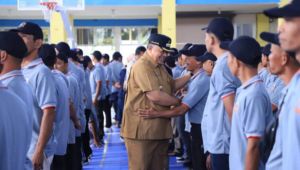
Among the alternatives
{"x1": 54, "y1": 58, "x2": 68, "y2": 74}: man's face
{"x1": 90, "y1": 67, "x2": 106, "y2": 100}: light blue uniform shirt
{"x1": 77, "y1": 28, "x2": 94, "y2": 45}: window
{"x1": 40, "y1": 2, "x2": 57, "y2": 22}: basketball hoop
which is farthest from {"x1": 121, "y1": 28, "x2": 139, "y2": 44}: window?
{"x1": 54, "y1": 58, "x2": 68, "y2": 74}: man's face

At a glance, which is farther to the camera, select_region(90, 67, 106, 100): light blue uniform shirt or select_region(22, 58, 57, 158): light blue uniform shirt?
select_region(90, 67, 106, 100): light blue uniform shirt

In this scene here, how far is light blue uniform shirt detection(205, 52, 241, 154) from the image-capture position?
136 inches

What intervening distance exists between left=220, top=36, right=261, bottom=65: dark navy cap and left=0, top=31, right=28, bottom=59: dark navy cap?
1549mm

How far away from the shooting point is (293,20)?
1837 millimetres

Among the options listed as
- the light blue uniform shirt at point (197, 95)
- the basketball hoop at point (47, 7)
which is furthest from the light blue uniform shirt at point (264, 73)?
the basketball hoop at point (47, 7)

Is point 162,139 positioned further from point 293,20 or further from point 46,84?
point 293,20

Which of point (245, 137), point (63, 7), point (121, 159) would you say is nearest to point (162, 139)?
point (245, 137)

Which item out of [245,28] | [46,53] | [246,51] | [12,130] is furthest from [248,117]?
[245,28]

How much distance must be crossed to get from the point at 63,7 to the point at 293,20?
34.8 ft

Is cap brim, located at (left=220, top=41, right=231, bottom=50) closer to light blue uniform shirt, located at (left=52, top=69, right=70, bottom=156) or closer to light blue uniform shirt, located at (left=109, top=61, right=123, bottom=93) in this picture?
light blue uniform shirt, located at (left=52, top=69, right=70, bottom=156)

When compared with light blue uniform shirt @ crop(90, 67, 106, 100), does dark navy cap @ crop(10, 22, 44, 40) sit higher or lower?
higher

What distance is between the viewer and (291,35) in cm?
182

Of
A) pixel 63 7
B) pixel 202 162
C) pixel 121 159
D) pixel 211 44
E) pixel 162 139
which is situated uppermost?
pixel 63 7

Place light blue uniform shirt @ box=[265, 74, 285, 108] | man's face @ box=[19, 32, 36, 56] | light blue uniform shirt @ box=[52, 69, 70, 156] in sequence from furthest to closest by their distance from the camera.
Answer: light blue uniform shirt @ box=[265, 74, 285, 108]
light blue uniform shirt @ box=[52, 69, 70, 156]
man's face @ box=[19, 32, 36, 56]
